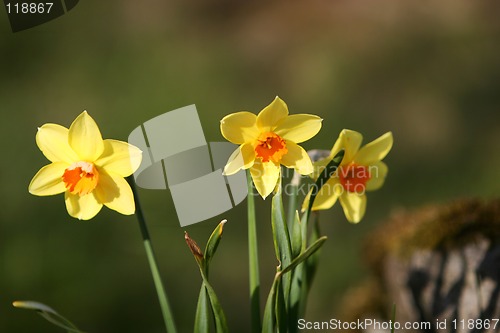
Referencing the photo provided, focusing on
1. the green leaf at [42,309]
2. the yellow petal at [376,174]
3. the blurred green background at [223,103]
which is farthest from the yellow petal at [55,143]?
the blurred green background at [223,103]

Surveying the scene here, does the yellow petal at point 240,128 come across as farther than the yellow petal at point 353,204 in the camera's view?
No

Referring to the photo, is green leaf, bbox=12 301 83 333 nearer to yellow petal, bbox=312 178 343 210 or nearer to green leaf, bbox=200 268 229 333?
green leaf, bbox=200 268 229 333

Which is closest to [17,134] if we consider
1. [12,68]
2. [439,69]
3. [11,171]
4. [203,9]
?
[11,171]

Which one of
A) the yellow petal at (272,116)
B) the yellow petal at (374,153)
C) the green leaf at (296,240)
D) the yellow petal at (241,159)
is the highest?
the yellow petal at (272,116)

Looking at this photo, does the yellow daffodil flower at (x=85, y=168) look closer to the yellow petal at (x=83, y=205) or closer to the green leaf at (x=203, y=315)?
the yellow petal at (x=83, y=205)

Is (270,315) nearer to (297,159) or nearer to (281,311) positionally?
(281,311)

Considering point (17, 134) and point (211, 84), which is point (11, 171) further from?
point (211, 84)
